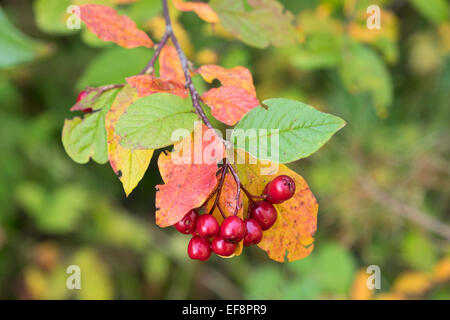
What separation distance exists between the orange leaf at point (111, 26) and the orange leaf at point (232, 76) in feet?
0.60

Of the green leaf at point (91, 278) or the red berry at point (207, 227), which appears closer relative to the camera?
the red berry at point (207, 227)

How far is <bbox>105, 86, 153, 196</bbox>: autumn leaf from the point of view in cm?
75

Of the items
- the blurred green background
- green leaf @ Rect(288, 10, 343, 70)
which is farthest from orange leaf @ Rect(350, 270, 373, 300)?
green leaf @ Rect(288, 10, 343, 70)

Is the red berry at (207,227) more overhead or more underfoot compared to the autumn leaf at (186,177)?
more underfoot

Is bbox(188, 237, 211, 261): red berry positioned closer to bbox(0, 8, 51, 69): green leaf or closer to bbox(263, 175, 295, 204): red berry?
bbox(263, 175, 295, 204): red berry

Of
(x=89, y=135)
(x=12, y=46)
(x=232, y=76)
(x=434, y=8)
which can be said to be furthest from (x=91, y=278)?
(x=434, y=8)

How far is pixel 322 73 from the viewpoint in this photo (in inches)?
102

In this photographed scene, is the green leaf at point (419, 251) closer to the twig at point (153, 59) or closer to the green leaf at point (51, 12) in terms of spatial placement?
the twig at point (153, 59)

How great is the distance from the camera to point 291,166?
2395 millimetres

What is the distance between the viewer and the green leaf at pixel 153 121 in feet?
2.27

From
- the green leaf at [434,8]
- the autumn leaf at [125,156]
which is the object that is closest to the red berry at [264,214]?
the autumn leaf at [125,156]
